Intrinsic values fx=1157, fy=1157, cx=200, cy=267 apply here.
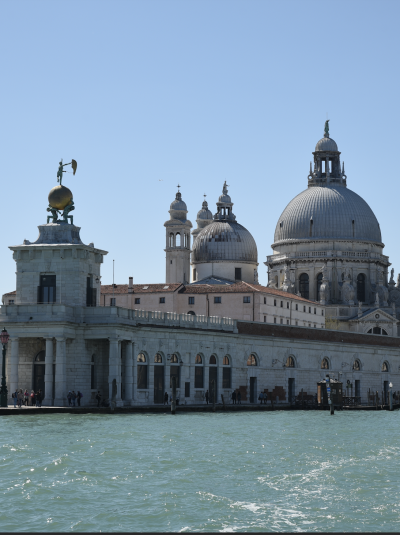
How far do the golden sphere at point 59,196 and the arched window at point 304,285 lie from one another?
53.3m

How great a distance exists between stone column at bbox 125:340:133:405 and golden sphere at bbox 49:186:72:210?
8160 millimetres

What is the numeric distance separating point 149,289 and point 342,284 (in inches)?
1115

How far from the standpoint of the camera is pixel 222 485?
94.3ft

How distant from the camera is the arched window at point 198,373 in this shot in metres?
68.4

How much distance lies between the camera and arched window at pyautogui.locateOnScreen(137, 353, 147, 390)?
63.0 metres

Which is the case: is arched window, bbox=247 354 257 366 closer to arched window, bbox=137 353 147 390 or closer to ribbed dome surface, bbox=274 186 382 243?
arched window, bbox=137 353 147 390

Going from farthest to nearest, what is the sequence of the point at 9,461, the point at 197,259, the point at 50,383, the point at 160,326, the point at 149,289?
the point at 197,259
the point at 149,289
the point at 160,326
the point at 50,383
the point at 9,461

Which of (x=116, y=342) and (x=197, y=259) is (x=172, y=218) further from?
(x=116, y=342)

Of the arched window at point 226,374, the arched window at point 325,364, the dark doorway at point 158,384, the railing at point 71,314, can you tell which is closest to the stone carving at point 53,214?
the railing at point 71,314

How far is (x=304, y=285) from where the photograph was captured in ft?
368

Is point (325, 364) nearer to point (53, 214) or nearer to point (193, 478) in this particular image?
point (53, 214)

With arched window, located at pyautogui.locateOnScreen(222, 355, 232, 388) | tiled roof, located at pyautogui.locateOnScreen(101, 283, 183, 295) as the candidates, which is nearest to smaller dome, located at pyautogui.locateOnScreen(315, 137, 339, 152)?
tiled roof, located at pyautogui.locateOnScreen(101, 283, 183, 295)

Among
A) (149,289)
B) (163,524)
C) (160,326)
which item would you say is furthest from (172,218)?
(163,524)

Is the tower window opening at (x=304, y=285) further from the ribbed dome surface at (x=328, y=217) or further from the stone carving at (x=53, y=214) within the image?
the stone carving at (x=53, y=214)
